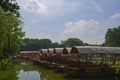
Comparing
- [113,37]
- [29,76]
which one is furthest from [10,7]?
[113,37]

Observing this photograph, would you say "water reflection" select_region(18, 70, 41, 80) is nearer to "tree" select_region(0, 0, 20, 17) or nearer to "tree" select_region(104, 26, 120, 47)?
"tree" select_region(0, 0, 20, 17)

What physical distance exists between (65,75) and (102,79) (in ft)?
17.2

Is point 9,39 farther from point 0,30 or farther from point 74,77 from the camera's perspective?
point 74,77

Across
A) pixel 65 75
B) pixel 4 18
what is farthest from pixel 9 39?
pixel 65 75

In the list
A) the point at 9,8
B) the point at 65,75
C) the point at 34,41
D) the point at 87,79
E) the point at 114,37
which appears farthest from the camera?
the point at 34,41

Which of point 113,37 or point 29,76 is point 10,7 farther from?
point 113,37

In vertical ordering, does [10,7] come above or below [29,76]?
above

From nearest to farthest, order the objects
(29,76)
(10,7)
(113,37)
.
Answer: (10,7) → (29,76) → (113,37)

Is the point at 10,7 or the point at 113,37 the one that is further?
the point at 113,37

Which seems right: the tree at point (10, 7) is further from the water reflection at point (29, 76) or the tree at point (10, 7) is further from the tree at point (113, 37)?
the tree at point (113, 37)

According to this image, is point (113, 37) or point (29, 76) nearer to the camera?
point (29, 76)

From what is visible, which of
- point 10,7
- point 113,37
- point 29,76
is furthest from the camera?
point 113,37

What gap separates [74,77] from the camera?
31.8 meters

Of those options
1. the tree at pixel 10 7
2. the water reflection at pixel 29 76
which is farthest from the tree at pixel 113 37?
the tree at pixel 10 7
